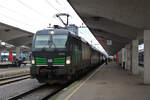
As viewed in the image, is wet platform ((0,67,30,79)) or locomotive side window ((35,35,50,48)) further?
wet platform ((0,67,30,79))

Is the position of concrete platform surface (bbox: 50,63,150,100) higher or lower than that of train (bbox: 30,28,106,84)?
lower

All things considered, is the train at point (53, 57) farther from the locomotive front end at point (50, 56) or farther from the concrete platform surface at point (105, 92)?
the concrete platform surface at point (105, 92)

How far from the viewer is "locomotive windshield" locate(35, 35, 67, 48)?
12637 millimetres

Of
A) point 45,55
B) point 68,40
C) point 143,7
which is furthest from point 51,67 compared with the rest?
point 143,7

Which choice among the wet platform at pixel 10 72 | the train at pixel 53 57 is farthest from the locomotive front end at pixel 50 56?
the wet platform at pixel 10 72

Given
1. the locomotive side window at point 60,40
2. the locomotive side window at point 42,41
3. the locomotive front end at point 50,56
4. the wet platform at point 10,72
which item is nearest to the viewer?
the locomotive front end at point 50,56

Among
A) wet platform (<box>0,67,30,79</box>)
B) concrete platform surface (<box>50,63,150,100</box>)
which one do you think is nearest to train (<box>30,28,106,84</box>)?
concrete platform surface (<box>50,63,150,100</box>)

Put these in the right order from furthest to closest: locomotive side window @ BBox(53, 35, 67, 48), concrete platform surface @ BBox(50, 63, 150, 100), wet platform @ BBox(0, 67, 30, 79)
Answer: wet platform @ BBox(0, 67, 30, 79) < locomotive side window @ BBox(53, 35, 67, 48) < concrete platform surface @ BBox(50, 63, 150, 100)

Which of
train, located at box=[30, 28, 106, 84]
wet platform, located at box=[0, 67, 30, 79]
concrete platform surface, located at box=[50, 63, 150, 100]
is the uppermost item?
train, located at box=[30, 28, 106, 84]

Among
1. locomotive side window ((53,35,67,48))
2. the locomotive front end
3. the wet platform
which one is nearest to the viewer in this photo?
the locomotive front end

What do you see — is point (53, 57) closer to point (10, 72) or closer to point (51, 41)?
point (51, 41)

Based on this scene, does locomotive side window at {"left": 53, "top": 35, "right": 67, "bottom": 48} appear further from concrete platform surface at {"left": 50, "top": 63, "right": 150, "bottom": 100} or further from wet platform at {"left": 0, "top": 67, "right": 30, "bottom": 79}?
wet platform at {"left": 0, "top": 67, "right": 30, "bottom": 79}

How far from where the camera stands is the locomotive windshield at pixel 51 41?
41.5ft

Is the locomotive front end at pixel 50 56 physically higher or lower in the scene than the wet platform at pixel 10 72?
higher
